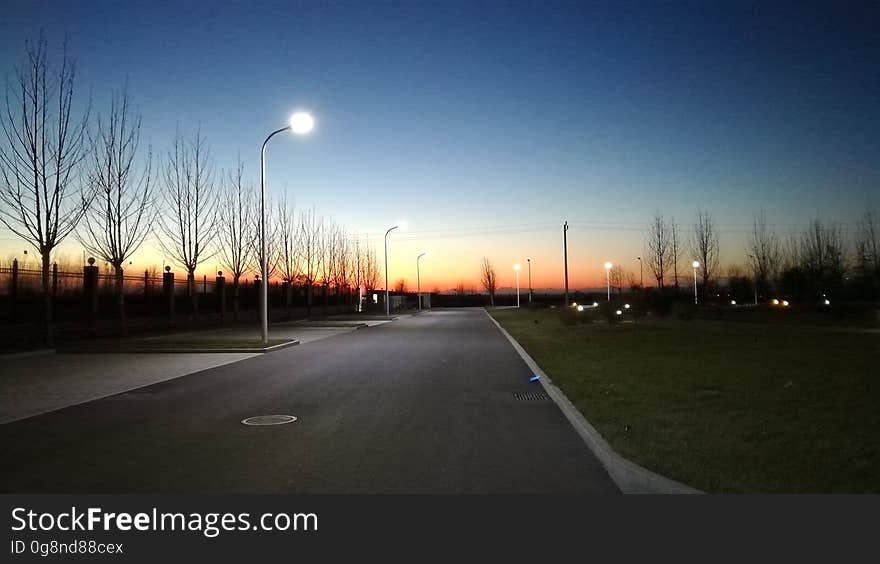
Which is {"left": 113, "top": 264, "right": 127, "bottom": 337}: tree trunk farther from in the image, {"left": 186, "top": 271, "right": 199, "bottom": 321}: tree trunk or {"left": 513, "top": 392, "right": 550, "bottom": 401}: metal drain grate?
{"left": 513, "top": 392, "right": 550, "bottom": 401}: metal drain grate

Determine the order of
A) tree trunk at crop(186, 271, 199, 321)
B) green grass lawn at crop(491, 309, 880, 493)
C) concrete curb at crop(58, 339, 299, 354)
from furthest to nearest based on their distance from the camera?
tree trunk at crop(186, 271, 199, 321) < concrete curb at crop(58, 339, 299, 354) < green grass lawn at crop(491, 309, 880, 493)

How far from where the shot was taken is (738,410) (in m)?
9.12

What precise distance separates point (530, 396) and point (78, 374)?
34.9 ft

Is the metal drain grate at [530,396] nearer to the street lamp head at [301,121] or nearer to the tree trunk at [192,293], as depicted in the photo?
the street lamp head at [301,121]

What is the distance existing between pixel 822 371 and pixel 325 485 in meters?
11.8

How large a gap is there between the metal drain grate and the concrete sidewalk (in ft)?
25.0

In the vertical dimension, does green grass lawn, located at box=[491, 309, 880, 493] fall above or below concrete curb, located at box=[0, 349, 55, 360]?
below

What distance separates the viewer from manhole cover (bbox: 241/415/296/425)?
9.01 m

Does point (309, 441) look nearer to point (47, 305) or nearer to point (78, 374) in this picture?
point (78, 374)

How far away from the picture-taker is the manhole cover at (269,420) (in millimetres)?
9012

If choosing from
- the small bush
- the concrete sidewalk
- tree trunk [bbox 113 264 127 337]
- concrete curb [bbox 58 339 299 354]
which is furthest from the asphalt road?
the small bush

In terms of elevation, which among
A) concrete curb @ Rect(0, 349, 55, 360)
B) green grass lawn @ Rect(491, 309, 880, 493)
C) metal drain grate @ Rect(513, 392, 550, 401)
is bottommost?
metal drain grate @ Rect(513, 392, 550, 401)

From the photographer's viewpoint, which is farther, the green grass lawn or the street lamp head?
the street lamp head

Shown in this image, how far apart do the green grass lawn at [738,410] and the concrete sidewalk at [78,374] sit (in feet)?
28.7
